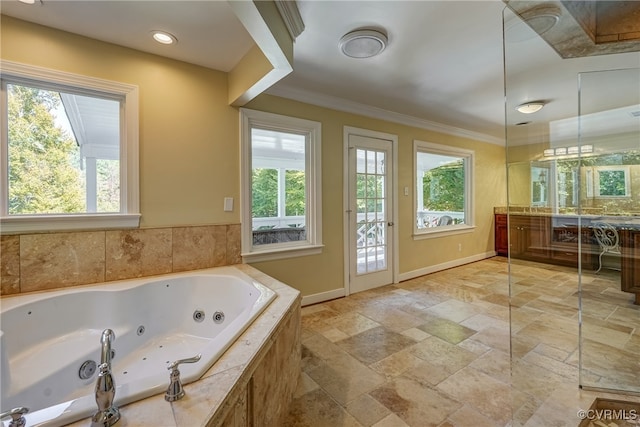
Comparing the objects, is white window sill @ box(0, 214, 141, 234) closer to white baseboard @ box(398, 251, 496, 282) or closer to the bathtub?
the bathtub

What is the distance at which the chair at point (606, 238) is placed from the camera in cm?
332

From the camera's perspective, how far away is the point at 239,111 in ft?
8.77

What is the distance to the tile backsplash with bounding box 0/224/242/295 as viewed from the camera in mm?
1850

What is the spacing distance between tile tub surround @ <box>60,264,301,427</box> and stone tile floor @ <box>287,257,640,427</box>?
10.6 inches

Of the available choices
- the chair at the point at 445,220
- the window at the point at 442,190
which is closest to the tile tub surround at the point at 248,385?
the window at the point at 442,190

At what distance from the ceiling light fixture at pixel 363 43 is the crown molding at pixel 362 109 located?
0.91 m

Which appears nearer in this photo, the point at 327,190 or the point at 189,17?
the point at 189,17

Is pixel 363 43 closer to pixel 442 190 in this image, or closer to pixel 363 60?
pixel 363 60

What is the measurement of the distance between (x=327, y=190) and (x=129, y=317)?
222 centimetres

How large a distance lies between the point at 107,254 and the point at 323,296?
216 cm

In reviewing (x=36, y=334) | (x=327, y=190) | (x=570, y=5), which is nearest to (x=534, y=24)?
(x=570, y=5)

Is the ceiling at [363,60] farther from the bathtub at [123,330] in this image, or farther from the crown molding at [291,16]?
the bathtub at [123,330]

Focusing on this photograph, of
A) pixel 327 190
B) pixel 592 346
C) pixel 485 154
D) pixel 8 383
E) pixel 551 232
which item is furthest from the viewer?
pixel 485 154

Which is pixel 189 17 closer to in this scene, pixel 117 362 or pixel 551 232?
pixel 117 362
